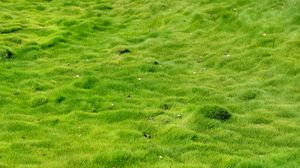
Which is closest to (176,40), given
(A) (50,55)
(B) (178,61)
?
(B) (178,61)

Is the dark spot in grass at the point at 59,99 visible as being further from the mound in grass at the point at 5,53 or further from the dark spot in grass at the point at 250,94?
the dark spot in grass at the point at 250,94

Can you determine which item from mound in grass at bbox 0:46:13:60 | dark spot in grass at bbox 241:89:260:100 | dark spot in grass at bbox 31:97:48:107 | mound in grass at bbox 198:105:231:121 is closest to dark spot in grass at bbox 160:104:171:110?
mound in grass at bbox 198:105:231:121

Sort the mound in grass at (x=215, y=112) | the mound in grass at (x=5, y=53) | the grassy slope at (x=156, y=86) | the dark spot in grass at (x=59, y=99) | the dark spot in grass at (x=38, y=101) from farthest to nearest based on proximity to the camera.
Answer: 1. the mound in grass at (x=5, y=53)
2. the dark spot in grass at (x=59, y=99)
3. the dark spot in grass at (x=38, y=101)
4. the mound in grass at (x=215, y=112)
5. the grassy slope at (x=156, y=86)

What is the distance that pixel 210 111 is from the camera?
57.7 ft

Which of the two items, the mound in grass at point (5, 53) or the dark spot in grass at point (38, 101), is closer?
the dark spot in grass at point (38, 101)

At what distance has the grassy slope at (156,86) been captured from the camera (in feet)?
49.9

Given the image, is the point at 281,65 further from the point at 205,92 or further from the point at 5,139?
the point at 5,139

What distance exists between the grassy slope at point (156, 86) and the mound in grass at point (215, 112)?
285 millimetres

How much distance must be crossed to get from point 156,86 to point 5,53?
32.3 ft

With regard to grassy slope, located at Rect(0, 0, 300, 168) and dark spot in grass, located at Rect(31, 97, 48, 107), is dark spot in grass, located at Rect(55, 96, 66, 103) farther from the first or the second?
dark spot in grass, located at Rect(31, 97, 48, 107)

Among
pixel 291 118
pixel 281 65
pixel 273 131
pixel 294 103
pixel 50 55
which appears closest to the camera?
pixel 273 131

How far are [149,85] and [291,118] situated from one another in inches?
270

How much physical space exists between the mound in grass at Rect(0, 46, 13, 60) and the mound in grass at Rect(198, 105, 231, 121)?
13372 mm

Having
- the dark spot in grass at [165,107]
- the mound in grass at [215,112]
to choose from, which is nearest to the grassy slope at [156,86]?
the dark spot in grass at [165,107]
